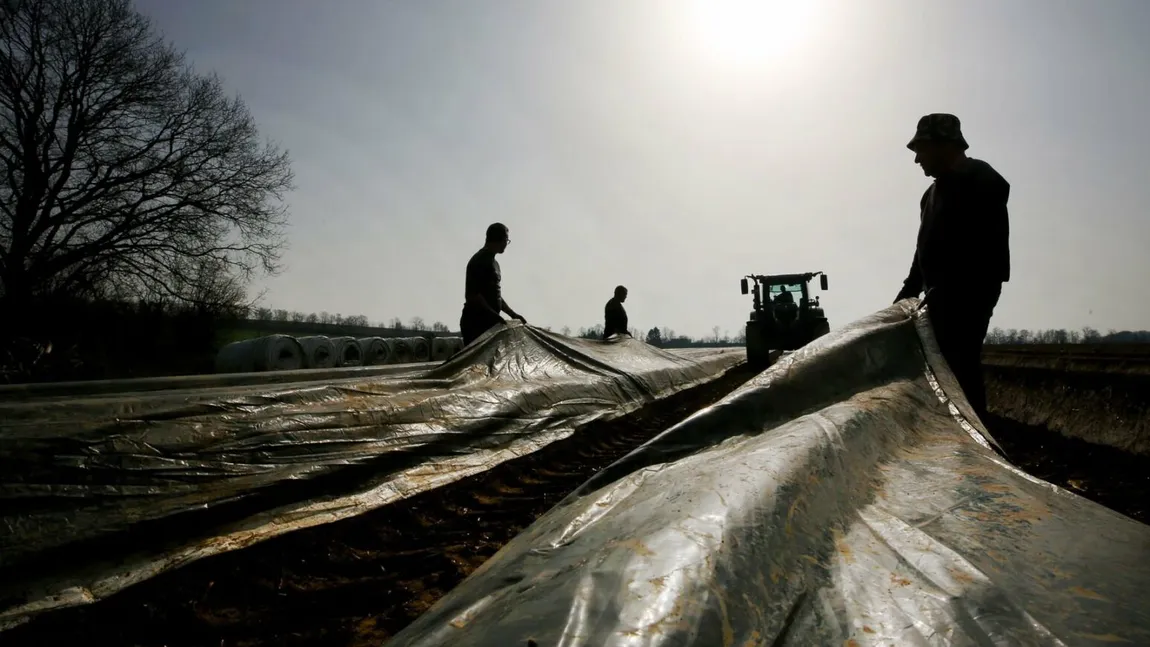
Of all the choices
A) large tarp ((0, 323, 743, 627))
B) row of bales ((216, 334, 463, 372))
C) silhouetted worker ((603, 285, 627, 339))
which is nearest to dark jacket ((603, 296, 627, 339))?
silhouetted worker ((603, 285, 627, 339))

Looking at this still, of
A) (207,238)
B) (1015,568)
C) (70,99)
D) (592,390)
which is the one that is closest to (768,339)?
(592,390)

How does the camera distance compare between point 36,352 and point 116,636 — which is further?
point 36,352

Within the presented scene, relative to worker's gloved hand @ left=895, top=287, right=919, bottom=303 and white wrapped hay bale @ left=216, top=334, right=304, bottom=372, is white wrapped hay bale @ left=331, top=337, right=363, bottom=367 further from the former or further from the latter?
worker's gloved hand @ left=895, top=287, right=919, bottom=303

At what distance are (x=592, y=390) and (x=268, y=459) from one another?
3037 mm

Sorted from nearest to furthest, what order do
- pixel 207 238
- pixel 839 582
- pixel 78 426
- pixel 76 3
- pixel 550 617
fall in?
pixel 550 617 → pixel 839 582 → pixel 78 426 → pixel 76 3 → pixel 207 238

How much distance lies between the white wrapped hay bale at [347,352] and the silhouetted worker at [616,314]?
201 inches

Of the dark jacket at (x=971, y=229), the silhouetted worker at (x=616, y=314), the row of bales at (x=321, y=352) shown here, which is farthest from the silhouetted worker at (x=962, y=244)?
the row of bales at (x=321, y=352)

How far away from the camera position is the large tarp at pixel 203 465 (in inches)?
61.8

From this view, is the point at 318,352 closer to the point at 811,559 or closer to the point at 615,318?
the point at 615,318

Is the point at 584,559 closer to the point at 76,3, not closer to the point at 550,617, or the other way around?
the point at 550,617

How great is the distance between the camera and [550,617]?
2.63ft

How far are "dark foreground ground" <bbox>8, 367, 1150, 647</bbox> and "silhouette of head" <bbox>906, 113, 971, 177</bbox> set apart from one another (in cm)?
159

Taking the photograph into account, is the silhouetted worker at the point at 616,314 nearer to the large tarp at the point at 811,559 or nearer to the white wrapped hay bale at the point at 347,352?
the white wrapped hay bale at the point at 347,352

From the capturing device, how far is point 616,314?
9.45 meters
